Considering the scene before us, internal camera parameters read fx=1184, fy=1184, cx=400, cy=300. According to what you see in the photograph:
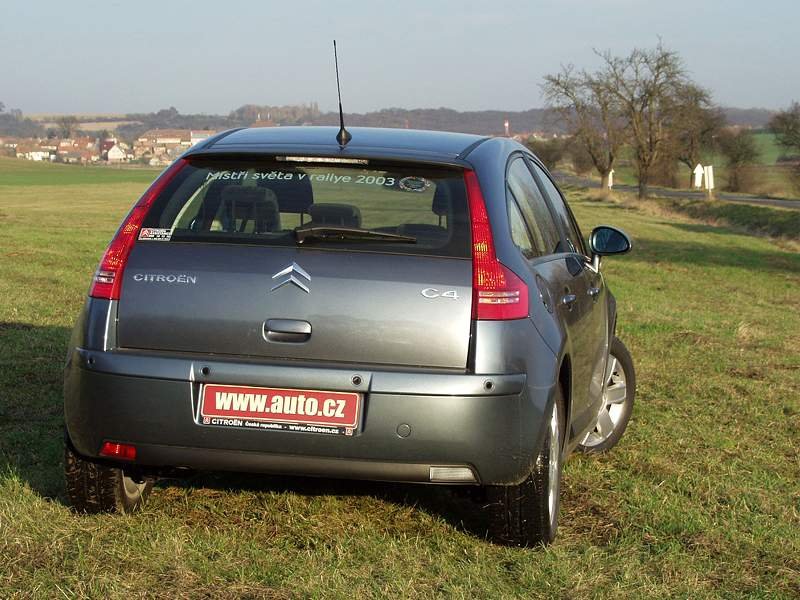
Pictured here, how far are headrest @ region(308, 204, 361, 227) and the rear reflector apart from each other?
0.97 metres

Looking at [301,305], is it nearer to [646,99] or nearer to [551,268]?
[551,268]

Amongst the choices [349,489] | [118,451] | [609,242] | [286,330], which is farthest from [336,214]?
[609,242]

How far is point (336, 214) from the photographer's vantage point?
4512mm

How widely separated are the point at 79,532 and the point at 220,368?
0.98 meters

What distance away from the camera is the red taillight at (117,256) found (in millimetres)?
4371

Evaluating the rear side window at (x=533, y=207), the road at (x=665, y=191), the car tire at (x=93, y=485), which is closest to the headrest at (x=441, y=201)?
the rear side window at (x=533, y=207)

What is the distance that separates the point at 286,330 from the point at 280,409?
0.92 ft

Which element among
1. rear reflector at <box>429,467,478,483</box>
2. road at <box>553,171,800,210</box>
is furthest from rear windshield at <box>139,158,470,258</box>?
road at <box>553,171,800,210</box>

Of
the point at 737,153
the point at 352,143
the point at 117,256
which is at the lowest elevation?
the point at 737,153

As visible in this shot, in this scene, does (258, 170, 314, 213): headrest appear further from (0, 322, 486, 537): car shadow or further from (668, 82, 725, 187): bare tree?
(668, 82, 725, 187): bare tree

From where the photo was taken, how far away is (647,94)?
2623 inches

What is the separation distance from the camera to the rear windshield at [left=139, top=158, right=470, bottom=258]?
14.3 feet

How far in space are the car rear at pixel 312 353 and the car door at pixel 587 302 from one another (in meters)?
1.18

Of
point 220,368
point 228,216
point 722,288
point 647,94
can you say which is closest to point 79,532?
point 220,368
